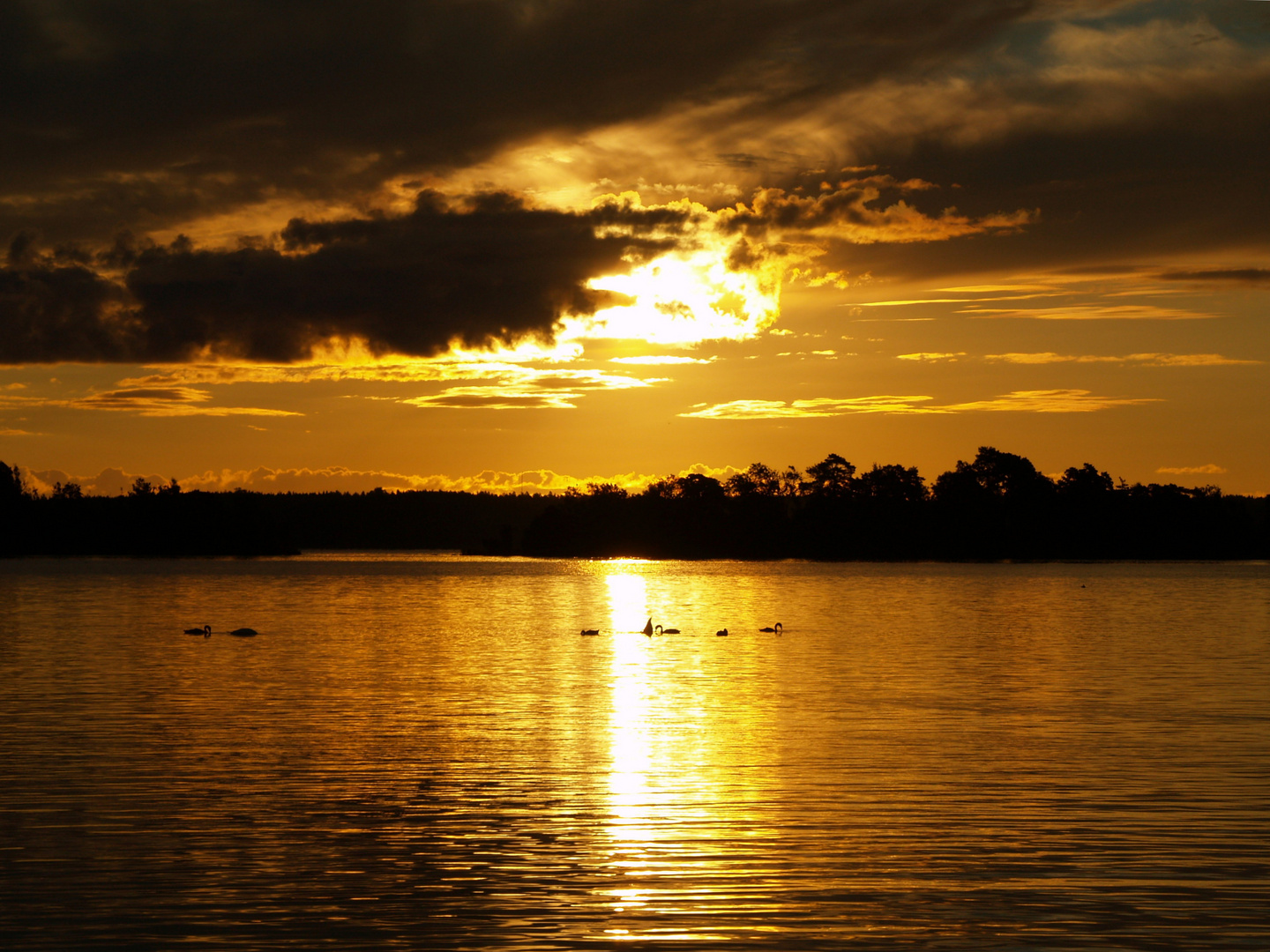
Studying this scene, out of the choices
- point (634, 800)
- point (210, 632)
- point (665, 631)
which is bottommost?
point (665, 631)

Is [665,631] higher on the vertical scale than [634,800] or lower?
lower

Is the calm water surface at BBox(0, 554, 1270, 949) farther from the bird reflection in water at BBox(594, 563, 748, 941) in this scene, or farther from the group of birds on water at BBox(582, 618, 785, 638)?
the group of birds on water at BBox(582, 618, 785, 638)

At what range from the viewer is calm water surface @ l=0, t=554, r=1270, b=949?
17719 millimetres

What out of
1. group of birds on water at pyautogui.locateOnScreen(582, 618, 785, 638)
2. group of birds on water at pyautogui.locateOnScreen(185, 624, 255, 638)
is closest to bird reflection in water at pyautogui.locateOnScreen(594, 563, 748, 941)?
group of birds on water at pyautogui.locateOnScreen(582, 618, 785, 638)

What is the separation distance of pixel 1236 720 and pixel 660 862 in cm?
2395

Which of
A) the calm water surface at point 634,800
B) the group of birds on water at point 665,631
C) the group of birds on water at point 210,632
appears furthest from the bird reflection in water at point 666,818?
the group of birds on water at point 210,632

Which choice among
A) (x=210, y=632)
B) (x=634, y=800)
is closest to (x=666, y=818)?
(x=634, y=800)

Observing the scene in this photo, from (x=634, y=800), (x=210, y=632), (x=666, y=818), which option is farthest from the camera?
(x=210, y=632)

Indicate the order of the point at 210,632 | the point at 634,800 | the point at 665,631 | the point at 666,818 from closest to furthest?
the point at 666,818 < the point at 634,800 < the point at 210,632 < the point at 665,631

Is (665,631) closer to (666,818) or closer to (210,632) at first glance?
(210,632)

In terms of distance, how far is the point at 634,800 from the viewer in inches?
1017

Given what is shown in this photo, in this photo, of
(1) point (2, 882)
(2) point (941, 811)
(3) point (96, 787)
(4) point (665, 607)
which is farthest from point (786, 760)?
(4) point (665, 607)

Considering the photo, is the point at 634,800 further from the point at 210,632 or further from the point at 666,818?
the point at 210,632

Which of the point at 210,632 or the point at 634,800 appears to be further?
the point at 210,632
